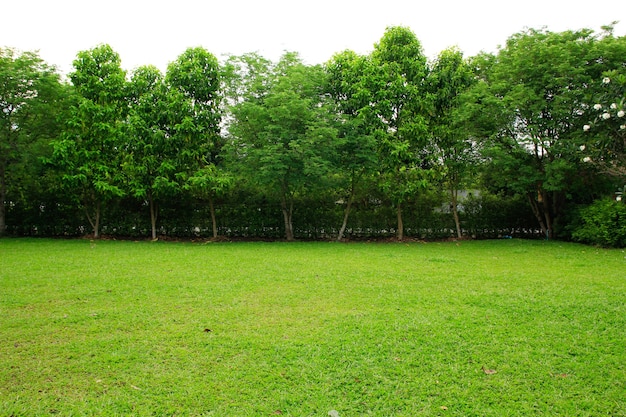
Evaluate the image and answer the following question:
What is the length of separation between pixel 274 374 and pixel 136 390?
3.26ft

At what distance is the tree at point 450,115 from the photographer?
1166cm

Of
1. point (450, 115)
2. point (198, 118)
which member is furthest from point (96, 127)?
point (450, 115)

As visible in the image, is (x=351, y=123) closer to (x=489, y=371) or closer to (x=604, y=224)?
(x=604, y=224)

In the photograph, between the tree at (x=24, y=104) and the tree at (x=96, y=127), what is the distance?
0.65 metres

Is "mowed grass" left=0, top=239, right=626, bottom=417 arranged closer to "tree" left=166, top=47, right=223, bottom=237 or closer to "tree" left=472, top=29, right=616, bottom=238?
"tree" left=472, top=29, right=616, bottom=238

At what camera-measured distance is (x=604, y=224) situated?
9898 mm

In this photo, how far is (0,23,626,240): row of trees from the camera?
10.5m

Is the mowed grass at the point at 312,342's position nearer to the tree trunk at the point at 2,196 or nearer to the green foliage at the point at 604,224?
the green foliage at the point at 604,224

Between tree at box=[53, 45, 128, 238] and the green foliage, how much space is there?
1356 centimetres

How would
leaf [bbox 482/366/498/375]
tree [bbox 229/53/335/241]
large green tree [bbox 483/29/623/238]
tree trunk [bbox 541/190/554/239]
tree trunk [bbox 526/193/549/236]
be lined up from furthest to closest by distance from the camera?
1. tree trunk [bbox 526/193/549/236]
2. tree trunk [bbox 541/190/554/239]
3. tree [bbox 229/53/335/241]
4. large green tree [bbox 483/29/623/238]
5. leaf [bbox 482/366/498/375]

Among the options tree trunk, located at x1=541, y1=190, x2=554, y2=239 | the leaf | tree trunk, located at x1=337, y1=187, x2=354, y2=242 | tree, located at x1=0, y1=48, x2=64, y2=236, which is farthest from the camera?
tree trunk, located at x1=337, y1=187, x2=354, y2=242

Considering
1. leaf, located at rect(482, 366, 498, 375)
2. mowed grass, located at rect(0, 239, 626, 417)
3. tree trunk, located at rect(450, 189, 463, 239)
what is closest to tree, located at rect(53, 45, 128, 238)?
mowed grass, located at rect(0, 239, 626, 417)

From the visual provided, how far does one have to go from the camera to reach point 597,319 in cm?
411

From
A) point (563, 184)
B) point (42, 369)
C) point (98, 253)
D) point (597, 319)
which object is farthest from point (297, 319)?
point (563, 184)
